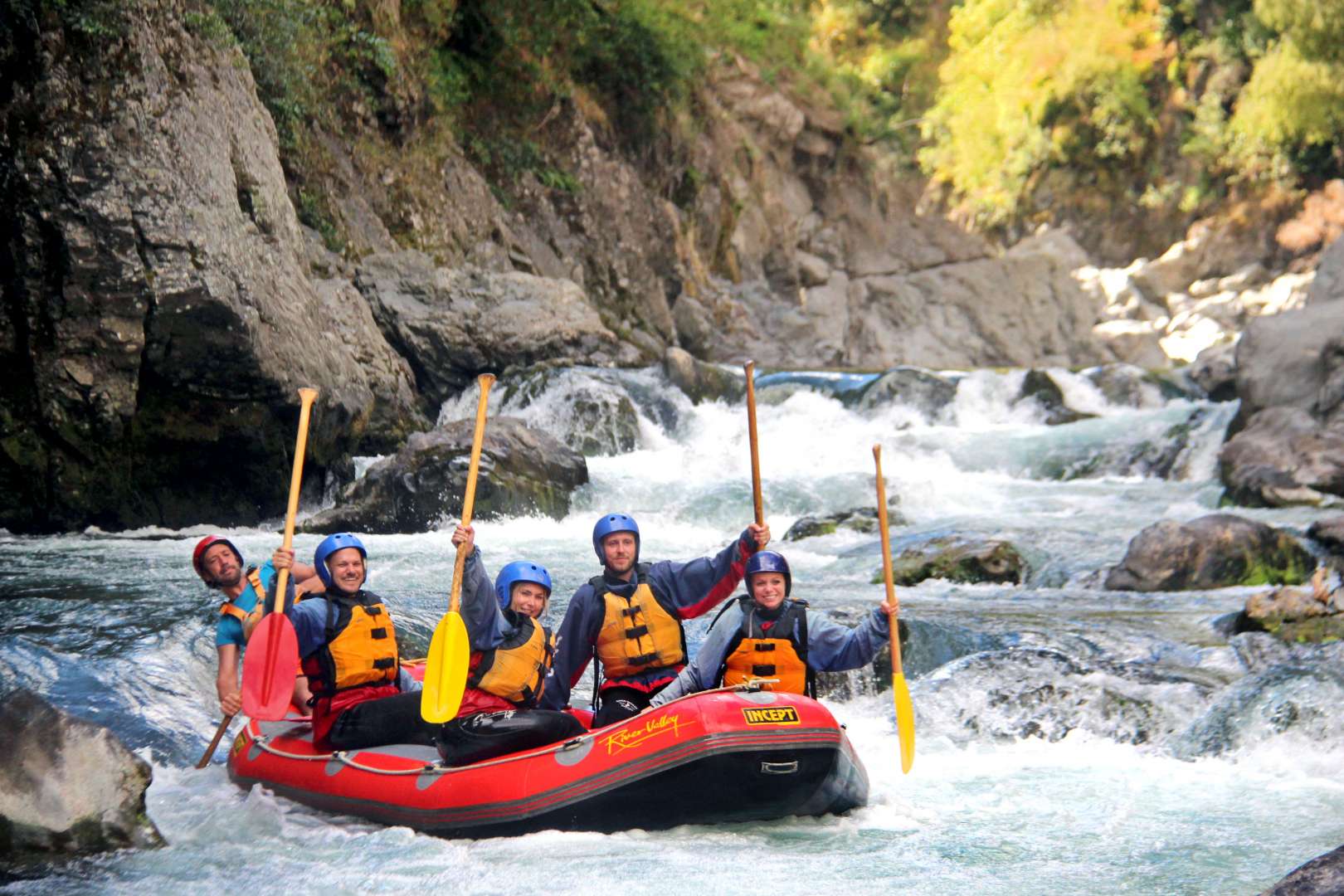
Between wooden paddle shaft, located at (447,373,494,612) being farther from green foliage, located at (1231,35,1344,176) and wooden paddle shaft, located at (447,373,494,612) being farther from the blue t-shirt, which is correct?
green foliage, located at (1231,35,1344,176)

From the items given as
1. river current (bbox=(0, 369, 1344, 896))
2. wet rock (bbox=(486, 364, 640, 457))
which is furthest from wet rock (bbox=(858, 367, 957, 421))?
river current (bbox=(0, 369, 1344, 896))

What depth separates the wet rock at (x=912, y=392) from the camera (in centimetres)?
1606

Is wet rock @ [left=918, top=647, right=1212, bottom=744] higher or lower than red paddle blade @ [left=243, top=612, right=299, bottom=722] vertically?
lower

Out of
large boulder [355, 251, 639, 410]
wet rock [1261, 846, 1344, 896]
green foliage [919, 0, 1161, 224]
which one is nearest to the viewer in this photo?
wet rock [1261, 846, 1344, 896]

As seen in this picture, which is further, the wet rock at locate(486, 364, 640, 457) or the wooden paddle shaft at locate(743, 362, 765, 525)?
the wet rock at locate(486, 364, 640, 457)

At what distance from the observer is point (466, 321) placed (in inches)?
537

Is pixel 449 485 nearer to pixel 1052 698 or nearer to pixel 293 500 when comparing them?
pixel 293 500

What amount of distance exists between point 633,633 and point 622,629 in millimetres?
40

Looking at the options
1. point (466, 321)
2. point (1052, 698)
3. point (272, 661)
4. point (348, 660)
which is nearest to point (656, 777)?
point (348, 660)

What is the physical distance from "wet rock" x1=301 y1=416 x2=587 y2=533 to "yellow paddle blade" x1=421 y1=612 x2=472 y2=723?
5.51m

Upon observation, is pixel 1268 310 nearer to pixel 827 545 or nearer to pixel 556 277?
pixel 556 277

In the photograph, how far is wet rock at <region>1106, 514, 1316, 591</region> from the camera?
778 centimetres

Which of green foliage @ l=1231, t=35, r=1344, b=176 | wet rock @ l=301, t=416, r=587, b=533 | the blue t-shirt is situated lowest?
the blue t-shirt

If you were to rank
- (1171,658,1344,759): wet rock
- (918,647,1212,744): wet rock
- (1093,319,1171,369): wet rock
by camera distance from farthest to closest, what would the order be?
(1093,319,1171,369): wet rock < (918,647,1212,744): wet rock < (1171,658,1344,759): wet rock
